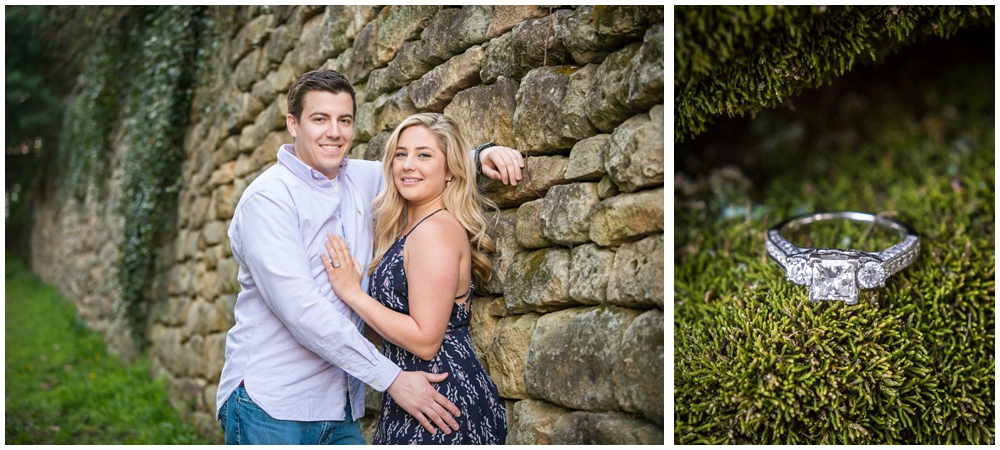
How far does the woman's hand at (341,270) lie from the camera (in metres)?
1.61

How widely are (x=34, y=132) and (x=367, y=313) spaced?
369 inches

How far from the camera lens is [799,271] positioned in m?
1.71

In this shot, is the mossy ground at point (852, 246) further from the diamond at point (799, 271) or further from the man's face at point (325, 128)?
the man's face at point (325, 128)

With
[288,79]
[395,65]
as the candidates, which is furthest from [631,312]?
[288,79]

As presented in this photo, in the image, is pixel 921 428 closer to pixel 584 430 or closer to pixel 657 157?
pixel 584 430

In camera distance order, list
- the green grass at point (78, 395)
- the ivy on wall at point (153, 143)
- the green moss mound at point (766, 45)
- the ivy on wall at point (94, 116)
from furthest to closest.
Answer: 1. the ivy on wall at point (94, 116)
2. the ivy on wall at point (153, 143)
3. the green grass at point (78, 395)
4. the green moss mound at point (766, 45)

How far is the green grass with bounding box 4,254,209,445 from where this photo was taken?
361 cm

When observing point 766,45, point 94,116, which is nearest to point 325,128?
point 766,45

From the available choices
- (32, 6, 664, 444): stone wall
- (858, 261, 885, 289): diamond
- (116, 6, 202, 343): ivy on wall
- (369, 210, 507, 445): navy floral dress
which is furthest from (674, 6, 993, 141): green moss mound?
(116, 6, 202, 343): ivy on wall

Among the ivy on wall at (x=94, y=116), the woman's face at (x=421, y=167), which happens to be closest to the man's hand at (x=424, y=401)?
the woman's face at (x=421, y=167)

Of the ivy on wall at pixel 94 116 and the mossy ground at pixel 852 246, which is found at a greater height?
the ivy on wall at pixel 94 116

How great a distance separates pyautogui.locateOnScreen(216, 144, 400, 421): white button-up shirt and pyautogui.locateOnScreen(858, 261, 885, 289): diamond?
115cm

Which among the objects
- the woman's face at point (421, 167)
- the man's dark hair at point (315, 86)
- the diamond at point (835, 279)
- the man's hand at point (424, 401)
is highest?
the man's dark hair at point (315, 86)

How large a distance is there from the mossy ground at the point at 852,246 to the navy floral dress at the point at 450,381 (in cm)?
45
